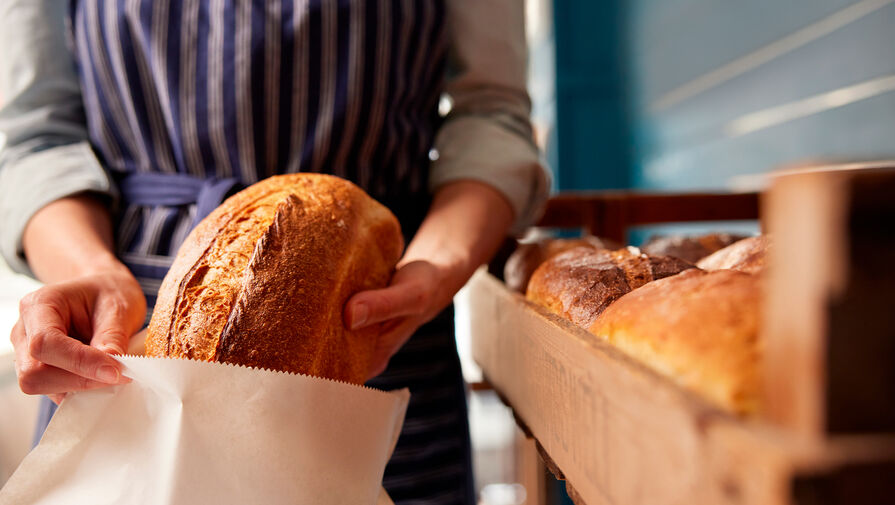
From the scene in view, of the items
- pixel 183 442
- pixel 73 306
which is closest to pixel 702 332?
pixel 183 442

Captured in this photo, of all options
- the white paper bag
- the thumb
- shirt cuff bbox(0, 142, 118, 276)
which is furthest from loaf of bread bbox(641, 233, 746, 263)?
shirt cuff bbox(0, 142, 118, 276)

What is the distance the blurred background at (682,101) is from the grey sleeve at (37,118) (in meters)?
0.96

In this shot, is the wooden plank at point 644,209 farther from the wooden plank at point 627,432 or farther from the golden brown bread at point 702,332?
the golden brown bread at point 702,332

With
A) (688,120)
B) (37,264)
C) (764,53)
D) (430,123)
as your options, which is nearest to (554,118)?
(688,120)

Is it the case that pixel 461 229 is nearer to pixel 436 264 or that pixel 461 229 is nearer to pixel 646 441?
pixel 436 264

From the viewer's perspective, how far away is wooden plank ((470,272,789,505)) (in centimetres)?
29

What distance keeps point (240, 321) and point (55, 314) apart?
0.64 ft

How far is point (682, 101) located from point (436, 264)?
257 cm

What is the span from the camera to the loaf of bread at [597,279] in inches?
27.5

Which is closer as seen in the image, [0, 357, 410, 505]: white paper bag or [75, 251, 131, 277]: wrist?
[0, 357, 410, 505]: white paper bag

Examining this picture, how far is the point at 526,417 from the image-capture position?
761 millimetres

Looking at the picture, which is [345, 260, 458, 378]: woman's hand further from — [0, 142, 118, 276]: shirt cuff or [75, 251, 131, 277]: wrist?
[0, 142, 118, 276]: shirt cuff

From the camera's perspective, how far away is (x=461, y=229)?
102 cm

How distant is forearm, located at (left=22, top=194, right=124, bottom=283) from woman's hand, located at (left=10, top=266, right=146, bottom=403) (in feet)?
0.28
